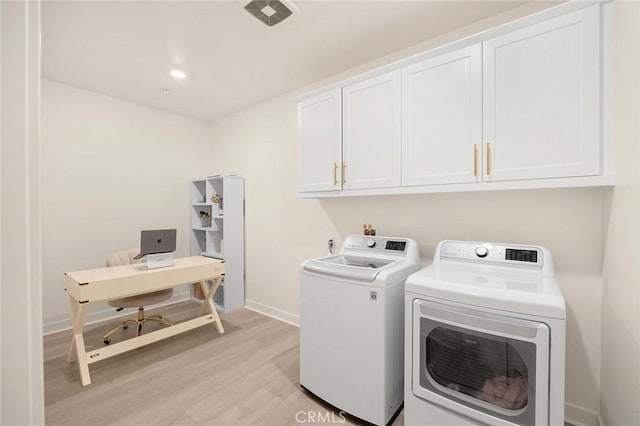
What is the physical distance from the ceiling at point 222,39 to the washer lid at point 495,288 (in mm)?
1805

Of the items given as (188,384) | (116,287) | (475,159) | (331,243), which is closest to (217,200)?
(116,287)

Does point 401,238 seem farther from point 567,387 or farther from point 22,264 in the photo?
point 22,264

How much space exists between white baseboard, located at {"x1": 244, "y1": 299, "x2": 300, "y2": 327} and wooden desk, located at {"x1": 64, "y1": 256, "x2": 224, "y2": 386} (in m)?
0.80

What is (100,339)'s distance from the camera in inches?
113

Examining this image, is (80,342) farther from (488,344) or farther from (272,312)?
(488,344)

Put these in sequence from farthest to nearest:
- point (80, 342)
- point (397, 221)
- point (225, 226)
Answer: point (225, 226), point (397, 221), point (80, 342)

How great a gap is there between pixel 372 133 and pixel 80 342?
9.52 feet

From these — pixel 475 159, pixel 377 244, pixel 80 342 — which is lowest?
pixel 80 342

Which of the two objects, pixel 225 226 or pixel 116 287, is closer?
pixel 116 287

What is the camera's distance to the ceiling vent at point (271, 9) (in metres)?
1.88

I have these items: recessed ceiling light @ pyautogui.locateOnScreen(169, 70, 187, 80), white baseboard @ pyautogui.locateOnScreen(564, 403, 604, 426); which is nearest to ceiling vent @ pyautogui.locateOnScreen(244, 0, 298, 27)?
recessed ceiling light @ pyautogui.locateOnScreen(169, 70, 187, 80)

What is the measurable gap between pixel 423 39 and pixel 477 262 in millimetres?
1837

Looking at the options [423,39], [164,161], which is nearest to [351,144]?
[423,39]

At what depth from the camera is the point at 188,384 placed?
7.03 ft
